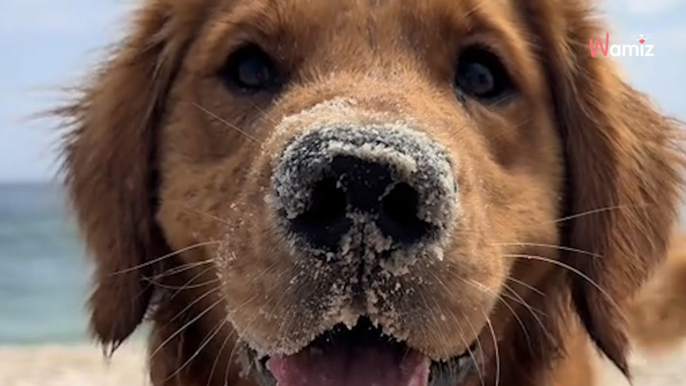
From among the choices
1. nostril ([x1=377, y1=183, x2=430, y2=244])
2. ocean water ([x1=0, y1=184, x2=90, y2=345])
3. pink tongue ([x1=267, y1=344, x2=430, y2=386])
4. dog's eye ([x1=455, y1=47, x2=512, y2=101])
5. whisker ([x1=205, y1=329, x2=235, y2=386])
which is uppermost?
dog's eye ([x1=455, y1=47, x2=512, y2=101])

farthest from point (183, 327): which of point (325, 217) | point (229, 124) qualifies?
point (325, 217)

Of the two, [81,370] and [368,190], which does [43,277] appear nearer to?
[81,370]

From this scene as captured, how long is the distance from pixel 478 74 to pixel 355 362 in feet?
3.13

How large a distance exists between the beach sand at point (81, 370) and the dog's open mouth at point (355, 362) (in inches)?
176

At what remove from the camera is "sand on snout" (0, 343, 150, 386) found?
27.2ft

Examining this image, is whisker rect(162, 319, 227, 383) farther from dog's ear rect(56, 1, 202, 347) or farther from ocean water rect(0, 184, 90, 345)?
ocean water rect(0, 184, 90, 345)

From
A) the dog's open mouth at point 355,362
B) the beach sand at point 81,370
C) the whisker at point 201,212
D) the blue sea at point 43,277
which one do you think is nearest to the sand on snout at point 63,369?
the beach sand at point 81,370

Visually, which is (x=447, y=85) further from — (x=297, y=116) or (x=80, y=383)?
(x=80, y=383)

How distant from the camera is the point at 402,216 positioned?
2.23 m

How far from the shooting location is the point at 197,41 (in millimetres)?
3361

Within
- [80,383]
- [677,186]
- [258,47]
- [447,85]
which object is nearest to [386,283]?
[447,85]

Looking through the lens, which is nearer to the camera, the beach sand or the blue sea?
the blue sea

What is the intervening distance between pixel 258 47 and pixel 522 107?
79 cm

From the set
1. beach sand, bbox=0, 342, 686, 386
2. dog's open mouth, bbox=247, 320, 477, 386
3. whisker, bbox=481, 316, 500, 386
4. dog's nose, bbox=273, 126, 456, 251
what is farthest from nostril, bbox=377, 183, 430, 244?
beach sand, bbox=0, 342, 686, 386
